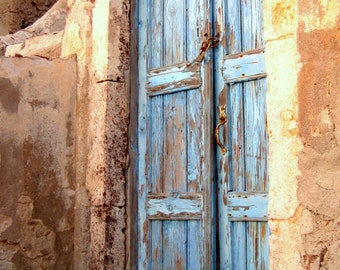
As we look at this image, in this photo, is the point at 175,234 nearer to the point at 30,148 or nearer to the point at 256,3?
the point at 30,148

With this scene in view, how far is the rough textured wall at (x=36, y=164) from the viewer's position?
4312 mm

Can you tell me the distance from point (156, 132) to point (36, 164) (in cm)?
84

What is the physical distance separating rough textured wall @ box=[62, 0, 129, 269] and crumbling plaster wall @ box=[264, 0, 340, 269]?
61.8 inches

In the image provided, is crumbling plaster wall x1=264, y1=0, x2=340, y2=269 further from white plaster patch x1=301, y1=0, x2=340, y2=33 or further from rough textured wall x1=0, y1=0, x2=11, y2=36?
rough textured wall x1=0, y1=0, x2=11, y2=36

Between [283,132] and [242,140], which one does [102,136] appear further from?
[283,132]

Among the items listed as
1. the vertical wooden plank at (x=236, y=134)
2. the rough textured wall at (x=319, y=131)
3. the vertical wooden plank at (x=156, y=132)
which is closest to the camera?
the rough textured wall at (x=319, y=131)

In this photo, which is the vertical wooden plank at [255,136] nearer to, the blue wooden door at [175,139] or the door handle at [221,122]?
the door handle at [221,122]

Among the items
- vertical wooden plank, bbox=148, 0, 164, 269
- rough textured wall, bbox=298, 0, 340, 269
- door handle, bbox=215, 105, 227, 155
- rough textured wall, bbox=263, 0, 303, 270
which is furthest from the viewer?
vertical wooden plank, bbox=148, 0, 164, 269

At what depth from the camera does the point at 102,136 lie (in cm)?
439

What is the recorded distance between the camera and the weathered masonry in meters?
3.89

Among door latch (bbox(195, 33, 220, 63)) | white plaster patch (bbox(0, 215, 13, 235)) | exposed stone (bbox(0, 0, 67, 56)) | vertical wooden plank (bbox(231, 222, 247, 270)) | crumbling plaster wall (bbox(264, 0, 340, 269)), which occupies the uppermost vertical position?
exposed stone (bbox(0, 0, 67, 56))

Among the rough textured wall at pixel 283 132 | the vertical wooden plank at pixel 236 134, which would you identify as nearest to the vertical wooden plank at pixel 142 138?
the vertical wooden plank at pixel 236 134

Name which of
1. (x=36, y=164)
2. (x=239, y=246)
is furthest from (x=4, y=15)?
(x=239, y=246)

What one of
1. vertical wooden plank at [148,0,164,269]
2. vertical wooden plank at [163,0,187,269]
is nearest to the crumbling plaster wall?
vertical wooden plank at [163,0,187,269]
